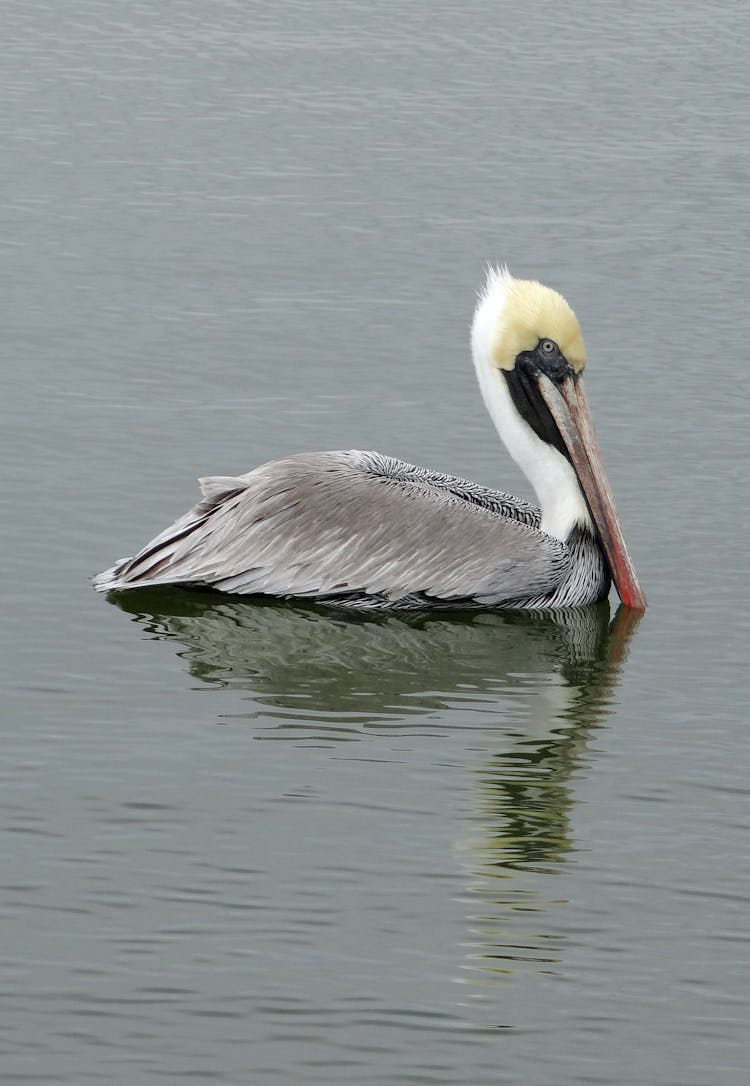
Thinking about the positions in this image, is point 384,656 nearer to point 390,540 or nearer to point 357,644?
point 357,644

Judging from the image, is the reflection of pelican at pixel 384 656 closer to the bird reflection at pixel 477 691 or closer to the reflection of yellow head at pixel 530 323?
the bird reflection at pixel 477 691

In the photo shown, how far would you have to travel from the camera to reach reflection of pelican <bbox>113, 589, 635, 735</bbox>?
659 centimetres

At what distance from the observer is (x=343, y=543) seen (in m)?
7.50

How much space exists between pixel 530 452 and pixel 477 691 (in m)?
1.45

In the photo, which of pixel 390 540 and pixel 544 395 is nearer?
pixel 390 540

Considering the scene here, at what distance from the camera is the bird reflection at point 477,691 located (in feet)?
17.8

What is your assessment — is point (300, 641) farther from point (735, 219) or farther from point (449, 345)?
point (735, 219)

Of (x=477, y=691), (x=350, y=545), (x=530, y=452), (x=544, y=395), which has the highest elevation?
(x=544, y=395)

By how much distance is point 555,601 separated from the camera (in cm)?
761

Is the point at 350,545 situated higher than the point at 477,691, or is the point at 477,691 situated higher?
the point at 350,545

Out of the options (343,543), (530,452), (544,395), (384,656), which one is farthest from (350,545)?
(544,395)

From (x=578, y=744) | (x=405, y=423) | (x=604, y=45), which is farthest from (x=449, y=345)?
(x=604, y=45)

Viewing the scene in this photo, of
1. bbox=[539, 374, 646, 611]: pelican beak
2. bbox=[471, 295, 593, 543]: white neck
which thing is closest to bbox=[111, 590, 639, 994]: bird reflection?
bbox=[539, 374, 646, 611]: pelican beak

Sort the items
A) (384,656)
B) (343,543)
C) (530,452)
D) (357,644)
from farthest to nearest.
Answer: (530,452)
(343,543)
(357,644)
(384,656)
